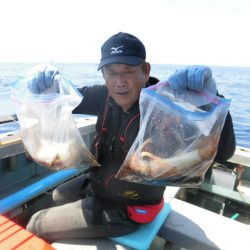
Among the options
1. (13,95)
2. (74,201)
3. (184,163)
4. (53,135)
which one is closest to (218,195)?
(74,201)

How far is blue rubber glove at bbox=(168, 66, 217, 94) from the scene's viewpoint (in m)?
1.39

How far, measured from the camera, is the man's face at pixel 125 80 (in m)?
1.88

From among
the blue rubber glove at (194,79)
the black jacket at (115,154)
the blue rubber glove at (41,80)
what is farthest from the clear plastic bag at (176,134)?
the blue rubber glove at (41,80)

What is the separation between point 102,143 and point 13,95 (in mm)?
738

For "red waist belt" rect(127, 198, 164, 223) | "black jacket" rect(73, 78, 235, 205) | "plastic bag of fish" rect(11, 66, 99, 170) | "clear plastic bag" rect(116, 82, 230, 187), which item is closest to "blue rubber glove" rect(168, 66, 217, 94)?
"clear plastic bag" rect(116, 82, 230, 187)

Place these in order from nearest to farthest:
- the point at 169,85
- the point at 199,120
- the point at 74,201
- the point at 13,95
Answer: the point at 199,120 → the point at 169,85 → the point at 13,95 → the point at 74,201

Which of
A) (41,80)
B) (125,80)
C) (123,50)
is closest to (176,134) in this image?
(125,80)

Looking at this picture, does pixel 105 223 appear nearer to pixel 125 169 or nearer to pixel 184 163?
pixel 125 169

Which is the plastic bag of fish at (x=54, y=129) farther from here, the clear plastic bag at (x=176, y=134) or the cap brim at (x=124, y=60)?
the clear plastic bag at (x=176, y=134)

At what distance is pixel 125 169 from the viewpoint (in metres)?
1.58

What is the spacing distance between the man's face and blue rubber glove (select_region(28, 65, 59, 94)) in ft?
1.27

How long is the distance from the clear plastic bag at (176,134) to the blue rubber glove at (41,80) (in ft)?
2.44

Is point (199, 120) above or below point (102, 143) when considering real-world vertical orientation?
above

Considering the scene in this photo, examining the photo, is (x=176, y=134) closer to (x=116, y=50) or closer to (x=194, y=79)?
(x=194, y=79)
